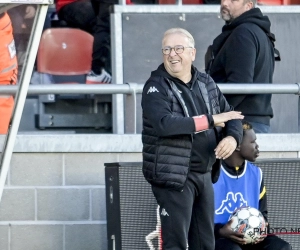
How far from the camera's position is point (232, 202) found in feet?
18.4

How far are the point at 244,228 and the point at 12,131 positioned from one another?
240 centimetres

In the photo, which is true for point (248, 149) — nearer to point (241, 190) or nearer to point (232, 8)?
point (241, 190)

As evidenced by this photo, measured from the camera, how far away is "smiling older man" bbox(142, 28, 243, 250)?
4.78 meters

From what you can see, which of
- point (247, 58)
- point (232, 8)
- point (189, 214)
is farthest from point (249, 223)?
point (232, 8)

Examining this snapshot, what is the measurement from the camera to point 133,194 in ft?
18.6

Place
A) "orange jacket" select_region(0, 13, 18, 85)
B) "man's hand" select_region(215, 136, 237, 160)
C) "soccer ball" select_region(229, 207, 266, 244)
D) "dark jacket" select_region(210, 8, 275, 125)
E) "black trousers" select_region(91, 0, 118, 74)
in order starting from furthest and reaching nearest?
"black trousers" select_region(91, 0, 118, 74)
"dark jacket" select_region(210, 8, 275, 125)
"soccer ball" select_region(229, 207, 266, 244)
"man's hand" select_region(215, 136, 237, 160)
"orange jacket" select_region(0, 13, 18, 85)

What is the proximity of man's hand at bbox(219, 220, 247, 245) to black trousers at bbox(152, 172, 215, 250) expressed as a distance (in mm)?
373

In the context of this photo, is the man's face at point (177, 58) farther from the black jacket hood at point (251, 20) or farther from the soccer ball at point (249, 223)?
the black jacket hood at point (251, 20)

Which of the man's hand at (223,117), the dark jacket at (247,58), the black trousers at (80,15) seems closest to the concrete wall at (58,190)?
the dark jacket at (247,58)

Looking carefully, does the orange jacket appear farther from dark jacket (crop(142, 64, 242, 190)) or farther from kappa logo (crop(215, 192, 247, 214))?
kappa logo (crop(215, 192, 247, 214))

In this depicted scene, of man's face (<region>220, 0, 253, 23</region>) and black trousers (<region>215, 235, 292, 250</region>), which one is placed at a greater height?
man's face (<region>220, 0, 253, 23</region>)

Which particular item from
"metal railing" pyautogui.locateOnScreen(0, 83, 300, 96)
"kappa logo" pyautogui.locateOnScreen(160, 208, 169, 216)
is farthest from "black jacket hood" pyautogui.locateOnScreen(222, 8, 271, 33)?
"kappa logo" pyautogui.locateOnScreen(160, 208, 169, 216)

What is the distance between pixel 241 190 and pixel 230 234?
33 cm

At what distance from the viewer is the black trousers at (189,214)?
15.9 ft
